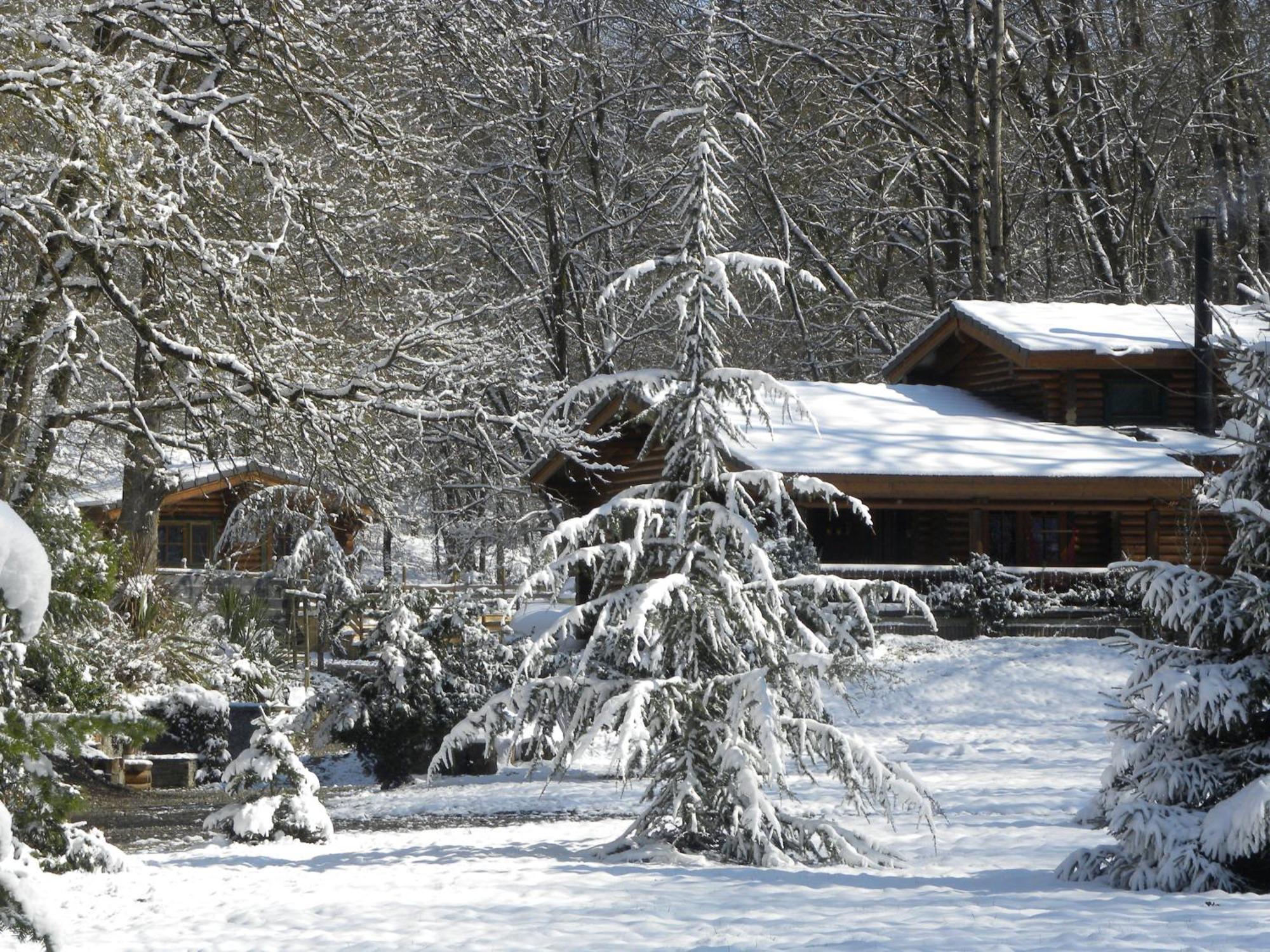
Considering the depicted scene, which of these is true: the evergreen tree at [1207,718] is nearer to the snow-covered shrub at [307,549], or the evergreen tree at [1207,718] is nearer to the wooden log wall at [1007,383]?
the snow-covered shrub at [307,549]

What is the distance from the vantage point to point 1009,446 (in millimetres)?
26625

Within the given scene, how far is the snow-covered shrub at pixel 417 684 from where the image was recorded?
52.2 feet

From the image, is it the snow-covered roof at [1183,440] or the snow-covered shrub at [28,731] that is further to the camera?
the snow-covered roof at [1183,440]

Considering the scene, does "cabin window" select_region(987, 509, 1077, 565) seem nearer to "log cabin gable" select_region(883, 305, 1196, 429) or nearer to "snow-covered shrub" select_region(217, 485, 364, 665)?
"log cabin gable" select_region(883, 305, 1196, 429)

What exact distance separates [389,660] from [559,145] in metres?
19.7

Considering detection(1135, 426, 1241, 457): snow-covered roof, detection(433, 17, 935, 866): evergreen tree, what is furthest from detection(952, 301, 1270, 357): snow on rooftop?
detection(433, 17, 935, 866): evergreen tree

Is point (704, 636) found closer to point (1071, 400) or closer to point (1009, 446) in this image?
point (1009, 446)

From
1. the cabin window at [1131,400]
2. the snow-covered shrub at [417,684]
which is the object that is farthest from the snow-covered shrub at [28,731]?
the cabin window at [1131,400]

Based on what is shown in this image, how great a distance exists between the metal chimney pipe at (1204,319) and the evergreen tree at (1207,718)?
17.6m

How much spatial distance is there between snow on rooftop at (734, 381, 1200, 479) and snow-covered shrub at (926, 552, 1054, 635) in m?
1.73

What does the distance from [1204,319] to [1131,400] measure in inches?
121

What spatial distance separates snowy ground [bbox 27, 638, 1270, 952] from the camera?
771cm

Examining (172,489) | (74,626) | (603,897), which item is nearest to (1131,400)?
(172,489)

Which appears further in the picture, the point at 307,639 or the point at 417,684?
the point at 307,639
